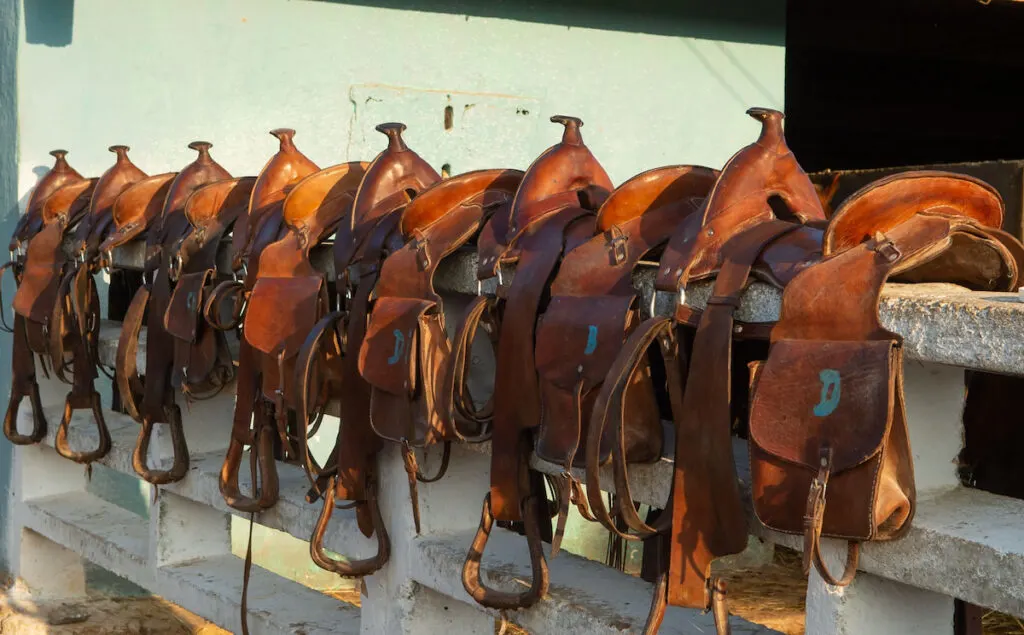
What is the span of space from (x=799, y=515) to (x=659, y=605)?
0.32m

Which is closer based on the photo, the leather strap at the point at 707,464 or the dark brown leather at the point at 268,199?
the leather strap at the point at 707,464

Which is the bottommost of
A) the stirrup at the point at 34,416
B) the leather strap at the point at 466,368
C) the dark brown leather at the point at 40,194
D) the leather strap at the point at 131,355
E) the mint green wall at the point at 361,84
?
the stirrup at the point at 34,416

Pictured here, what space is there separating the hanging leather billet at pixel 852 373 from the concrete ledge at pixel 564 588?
0.53 m

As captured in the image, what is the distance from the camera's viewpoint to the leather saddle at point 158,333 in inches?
142

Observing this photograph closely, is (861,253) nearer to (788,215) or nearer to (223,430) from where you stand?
(788,215)

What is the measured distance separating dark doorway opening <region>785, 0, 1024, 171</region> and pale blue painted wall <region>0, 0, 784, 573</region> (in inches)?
83.9

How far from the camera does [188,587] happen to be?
359 cm

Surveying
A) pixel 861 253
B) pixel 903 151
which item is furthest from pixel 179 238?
pixel 903 151

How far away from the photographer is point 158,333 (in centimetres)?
361

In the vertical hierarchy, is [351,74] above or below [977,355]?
above

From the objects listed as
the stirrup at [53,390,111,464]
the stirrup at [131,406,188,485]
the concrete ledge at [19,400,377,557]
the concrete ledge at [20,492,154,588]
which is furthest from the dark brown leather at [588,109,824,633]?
the stirrup at [53,390,111,464]

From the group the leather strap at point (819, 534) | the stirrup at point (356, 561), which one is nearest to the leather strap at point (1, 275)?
A: the stirrup at point (356, 561)

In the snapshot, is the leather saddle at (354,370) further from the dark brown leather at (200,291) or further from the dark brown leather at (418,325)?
the dark brown leather at (200,291)

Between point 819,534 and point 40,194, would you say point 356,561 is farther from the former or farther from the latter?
point 40,194
